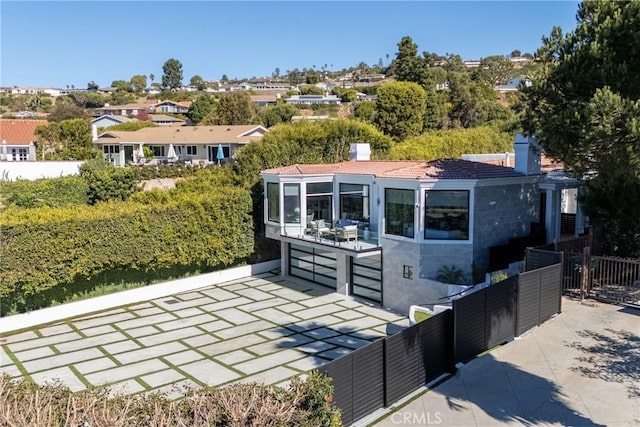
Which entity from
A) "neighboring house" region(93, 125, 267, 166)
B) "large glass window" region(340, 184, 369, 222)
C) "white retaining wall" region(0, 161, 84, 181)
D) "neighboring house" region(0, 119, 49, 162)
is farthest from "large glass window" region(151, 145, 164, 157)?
"large glass window" region(340, 184, 369, 222)

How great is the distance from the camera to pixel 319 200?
2206cm

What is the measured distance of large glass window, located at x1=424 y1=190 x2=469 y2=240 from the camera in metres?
17.5

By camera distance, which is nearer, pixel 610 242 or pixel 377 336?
pixel 377 336

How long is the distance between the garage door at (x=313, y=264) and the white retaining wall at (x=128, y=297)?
1.76 meters

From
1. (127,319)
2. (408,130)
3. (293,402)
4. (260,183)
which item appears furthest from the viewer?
(408,130)

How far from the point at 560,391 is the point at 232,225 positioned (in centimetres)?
1568

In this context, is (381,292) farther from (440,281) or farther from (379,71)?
(379,71)

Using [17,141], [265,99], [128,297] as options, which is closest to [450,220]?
[128,297]

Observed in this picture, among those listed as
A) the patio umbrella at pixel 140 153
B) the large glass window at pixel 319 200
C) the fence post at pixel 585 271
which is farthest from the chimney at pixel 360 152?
the patio umbrella at pixel 140 153

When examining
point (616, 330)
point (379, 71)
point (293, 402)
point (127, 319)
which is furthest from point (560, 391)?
point (379, 71)

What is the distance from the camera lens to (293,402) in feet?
24.5

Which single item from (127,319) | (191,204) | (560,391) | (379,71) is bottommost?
(127,319)

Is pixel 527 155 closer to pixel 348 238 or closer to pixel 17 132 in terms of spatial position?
pixel 348 238

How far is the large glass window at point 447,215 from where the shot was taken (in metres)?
17.5
